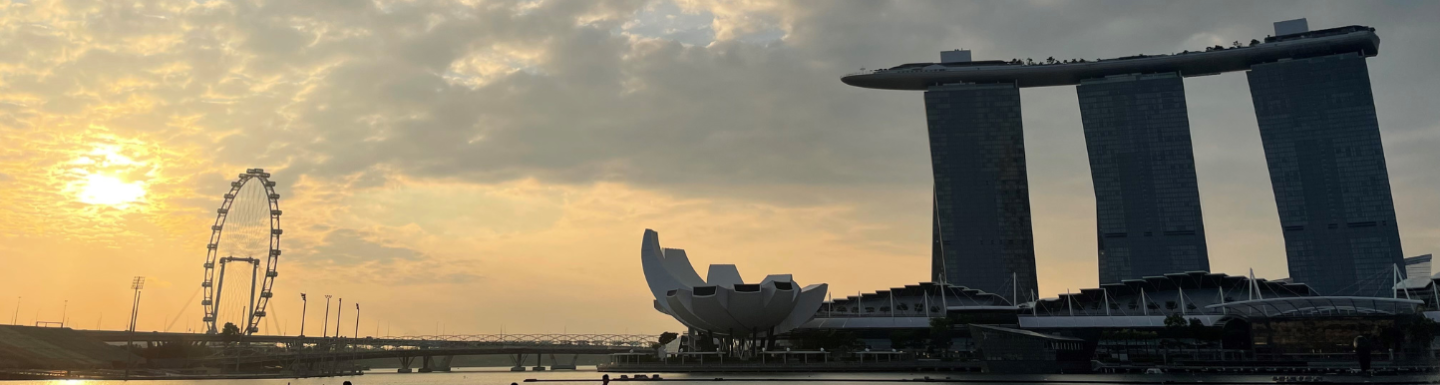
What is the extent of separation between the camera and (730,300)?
13012 centimetres

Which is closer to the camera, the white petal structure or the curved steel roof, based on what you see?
the curved steel roof

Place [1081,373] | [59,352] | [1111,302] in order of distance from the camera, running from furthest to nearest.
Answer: [1111,302], [59,352], [1081,373]

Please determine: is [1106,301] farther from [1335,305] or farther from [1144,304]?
[1335,305]

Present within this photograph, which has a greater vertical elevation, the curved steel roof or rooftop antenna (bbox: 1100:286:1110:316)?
rooftop antenna (bbox: 1100:286:1110:316)

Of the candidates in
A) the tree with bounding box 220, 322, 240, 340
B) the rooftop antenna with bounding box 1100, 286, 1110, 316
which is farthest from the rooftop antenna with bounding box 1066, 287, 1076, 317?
the tree with bounding box 220, 322, 240, 340

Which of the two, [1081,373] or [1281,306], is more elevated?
[1281,306]

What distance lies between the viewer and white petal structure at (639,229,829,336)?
425 feet

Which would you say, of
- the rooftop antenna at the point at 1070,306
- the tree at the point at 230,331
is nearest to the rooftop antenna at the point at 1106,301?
the rooftop antenna at the point at 1070,306

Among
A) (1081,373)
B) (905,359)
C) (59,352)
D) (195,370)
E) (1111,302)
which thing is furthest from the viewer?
(1111,302)

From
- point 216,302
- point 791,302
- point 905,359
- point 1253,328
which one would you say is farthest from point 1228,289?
point 216,302

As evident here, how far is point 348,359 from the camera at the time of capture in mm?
181000

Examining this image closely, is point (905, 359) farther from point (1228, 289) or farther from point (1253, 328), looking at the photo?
point (1228, 289)

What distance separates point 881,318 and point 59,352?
409ft

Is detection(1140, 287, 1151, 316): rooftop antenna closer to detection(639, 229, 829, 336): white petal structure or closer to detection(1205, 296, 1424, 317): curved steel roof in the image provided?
detection(1205, 296, 1424, 317): curved steel roof
